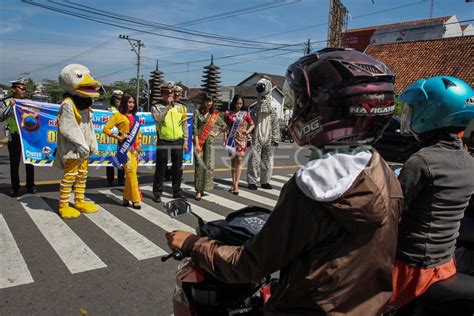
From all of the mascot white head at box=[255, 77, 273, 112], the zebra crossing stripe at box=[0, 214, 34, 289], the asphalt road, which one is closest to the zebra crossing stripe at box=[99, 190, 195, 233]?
the asphalt road

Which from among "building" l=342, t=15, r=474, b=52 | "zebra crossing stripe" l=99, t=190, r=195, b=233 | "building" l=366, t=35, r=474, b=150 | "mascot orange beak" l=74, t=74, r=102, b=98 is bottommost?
"zebra crossing stripe" l=99, t=190, r=195, b=233

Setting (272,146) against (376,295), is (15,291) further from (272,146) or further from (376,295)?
(272,146)

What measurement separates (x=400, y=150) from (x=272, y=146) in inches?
166

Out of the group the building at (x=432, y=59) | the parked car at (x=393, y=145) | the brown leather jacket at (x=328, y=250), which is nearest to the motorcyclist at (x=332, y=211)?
the brown leather jacket at (x=328, y=250)

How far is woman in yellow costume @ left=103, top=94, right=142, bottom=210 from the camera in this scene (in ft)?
19.5

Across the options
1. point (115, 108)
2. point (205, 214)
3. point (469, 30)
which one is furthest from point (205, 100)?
point (469, 30)

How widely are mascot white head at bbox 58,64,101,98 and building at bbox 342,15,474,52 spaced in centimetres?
3197

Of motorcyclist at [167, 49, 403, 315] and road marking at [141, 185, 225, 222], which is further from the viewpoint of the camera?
road marking at [141, 185, 225, 222]

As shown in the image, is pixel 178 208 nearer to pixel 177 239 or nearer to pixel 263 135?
pixel 177 239

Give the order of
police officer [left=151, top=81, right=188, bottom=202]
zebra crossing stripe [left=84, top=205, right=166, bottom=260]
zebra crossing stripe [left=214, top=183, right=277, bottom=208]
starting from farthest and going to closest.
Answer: zebra crossing stripe [left=214, top=183, right=277, bottom=208], police officer [left=151, top=81, right=188, bottom=202], zebra crossing stripe [left=84, top=205, right=166, bottom=260]

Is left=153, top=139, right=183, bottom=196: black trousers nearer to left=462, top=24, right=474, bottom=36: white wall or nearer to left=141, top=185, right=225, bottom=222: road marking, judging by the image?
left=141, top=185, right=225, bottom=222: road marking

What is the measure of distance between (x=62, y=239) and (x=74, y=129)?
1.57m

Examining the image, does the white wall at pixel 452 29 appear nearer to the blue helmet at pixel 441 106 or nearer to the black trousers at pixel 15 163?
the black trousers at pixel 15 163

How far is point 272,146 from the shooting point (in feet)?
26.4
